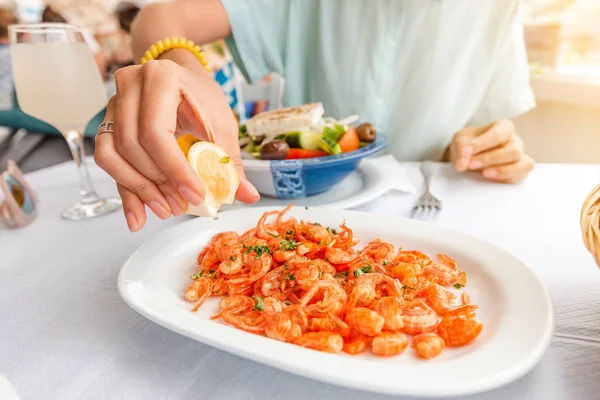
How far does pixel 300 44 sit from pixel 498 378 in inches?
62.3

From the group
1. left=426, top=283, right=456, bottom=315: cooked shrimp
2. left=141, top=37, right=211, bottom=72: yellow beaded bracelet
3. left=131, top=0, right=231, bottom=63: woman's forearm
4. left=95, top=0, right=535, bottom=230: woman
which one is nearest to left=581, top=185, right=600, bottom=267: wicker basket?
left=426, top=283, right=456, bottom=315: cooked shrimp

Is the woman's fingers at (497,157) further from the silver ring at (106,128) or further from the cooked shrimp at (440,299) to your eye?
the silver ring at (106,128)

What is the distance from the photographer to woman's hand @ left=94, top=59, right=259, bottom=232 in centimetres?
66

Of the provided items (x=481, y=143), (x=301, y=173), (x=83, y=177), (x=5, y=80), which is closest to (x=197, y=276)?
(x=301, y=173)

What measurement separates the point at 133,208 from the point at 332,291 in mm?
359

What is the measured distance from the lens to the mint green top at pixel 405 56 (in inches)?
63.0

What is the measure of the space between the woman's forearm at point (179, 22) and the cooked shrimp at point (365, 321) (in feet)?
3.81

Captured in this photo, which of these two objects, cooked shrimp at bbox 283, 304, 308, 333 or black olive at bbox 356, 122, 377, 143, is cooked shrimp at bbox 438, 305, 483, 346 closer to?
cooked shrimp at bbox 283, 304, 308, 333

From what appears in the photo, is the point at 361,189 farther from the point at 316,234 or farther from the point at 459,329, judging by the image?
the point at 459,329

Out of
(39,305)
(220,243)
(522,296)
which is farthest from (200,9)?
(522,296)

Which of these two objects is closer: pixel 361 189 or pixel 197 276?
pixel 197 276

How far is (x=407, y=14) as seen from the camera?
63.1 inches

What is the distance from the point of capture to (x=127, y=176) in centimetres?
71

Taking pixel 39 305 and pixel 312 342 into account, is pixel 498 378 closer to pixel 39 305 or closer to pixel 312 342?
pixel 312 342
